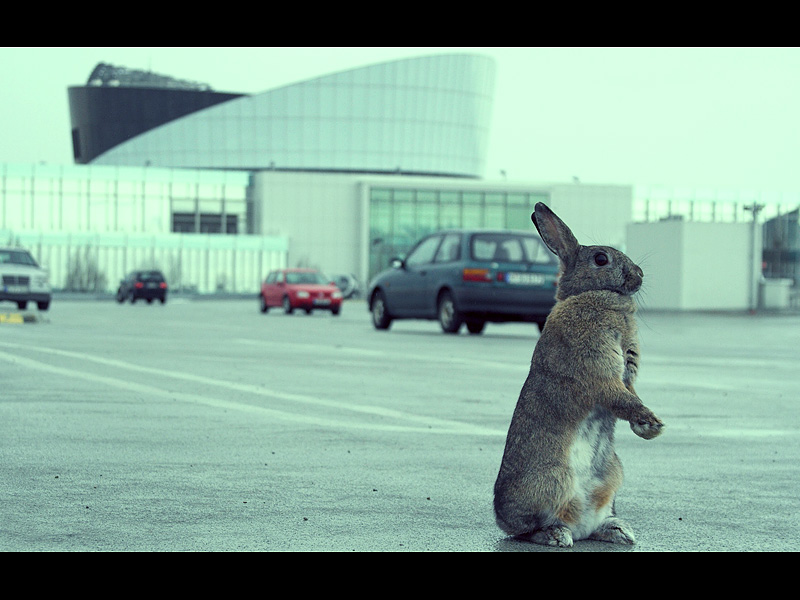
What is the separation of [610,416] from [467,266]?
1714 centimetres

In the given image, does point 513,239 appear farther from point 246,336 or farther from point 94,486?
point 94,486

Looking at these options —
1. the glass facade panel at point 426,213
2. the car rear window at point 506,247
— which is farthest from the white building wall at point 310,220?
the car rear window at point 506,247

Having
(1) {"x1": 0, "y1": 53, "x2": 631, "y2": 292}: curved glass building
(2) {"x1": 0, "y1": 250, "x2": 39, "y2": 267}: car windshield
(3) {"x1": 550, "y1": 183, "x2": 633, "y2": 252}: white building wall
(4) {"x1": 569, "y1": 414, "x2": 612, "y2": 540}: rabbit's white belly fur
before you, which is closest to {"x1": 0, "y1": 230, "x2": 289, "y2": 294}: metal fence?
(1) {"x1": 0, "y1": 53, "x2": 631, "y2": 292}: curved glass building

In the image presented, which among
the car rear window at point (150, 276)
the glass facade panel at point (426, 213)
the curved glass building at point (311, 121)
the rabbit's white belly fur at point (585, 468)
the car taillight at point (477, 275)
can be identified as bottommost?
the car rear window at point (150, 276)

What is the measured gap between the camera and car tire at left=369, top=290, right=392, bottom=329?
24250 millimetres

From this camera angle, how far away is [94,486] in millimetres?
6172

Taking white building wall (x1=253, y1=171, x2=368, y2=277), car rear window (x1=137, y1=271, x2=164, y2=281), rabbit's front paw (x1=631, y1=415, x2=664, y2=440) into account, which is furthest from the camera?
white building wall (x1=253, y1=171, x2=368, y2=277)

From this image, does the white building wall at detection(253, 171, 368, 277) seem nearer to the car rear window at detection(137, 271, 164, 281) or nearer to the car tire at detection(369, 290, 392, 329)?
the car rear window at detection(137, 271, 164, 281)

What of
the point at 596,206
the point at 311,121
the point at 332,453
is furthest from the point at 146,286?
the point at 332,453

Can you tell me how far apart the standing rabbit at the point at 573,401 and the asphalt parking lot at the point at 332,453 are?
0.58 feet

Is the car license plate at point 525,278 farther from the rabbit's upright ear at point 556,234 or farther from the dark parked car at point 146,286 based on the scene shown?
the dark parked car at point 146,286

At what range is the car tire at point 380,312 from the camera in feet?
79.6

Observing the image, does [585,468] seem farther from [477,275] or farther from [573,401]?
[477,275]

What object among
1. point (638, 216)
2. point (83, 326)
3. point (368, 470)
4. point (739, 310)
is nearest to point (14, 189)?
point (638, 216)
